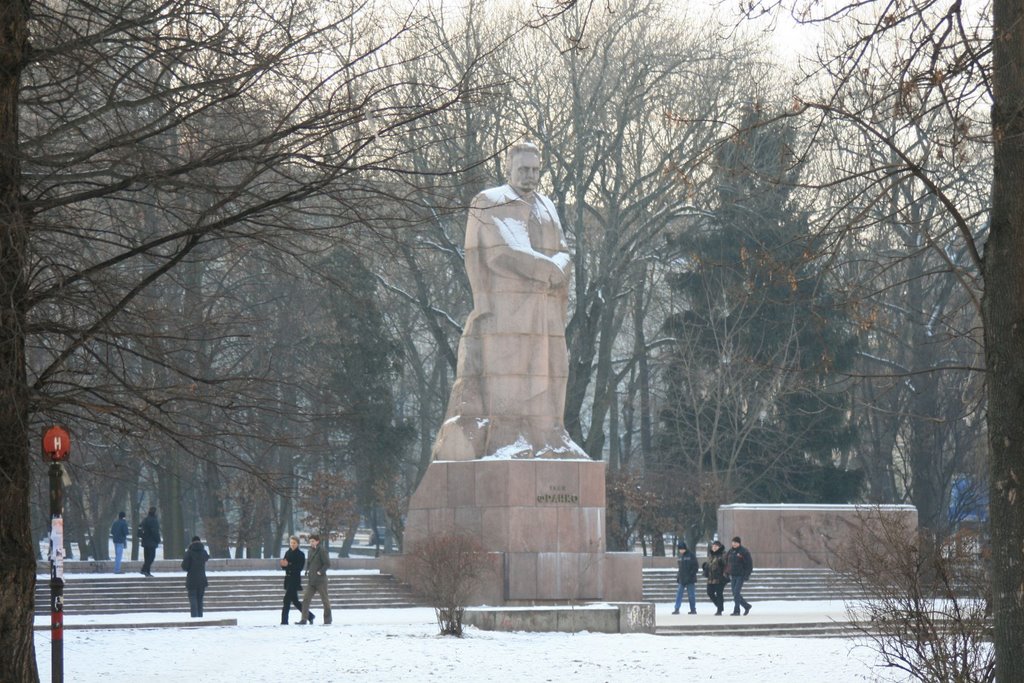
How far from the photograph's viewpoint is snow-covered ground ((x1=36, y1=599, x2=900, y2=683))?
49.6 feet

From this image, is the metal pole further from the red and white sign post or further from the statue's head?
the statue's head

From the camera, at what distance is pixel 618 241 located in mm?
39656

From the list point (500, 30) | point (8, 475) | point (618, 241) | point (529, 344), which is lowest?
point (8, 475)

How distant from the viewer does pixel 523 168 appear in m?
26.6

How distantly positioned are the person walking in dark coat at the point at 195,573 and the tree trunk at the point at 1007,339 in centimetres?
1679

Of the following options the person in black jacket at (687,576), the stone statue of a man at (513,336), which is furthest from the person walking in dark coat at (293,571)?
the person in black jacket at (687,576)

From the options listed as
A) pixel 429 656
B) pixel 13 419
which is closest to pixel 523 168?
pixel 429 656

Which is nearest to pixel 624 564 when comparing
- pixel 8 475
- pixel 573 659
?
pixel 573 659

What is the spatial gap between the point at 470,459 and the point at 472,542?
363cm

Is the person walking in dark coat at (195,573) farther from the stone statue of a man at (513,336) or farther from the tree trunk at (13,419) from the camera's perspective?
the tree trunk at (13,419)

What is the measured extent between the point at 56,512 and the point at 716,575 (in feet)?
59.9

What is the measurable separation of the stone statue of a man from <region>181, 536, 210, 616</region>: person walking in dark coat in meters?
4.88

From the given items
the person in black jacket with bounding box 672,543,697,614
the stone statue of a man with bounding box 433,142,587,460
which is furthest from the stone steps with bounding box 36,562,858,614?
the stone statue of a man with bounding box 433,142,587,460

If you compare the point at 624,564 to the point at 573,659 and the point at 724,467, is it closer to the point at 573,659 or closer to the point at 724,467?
the point at 573,659
